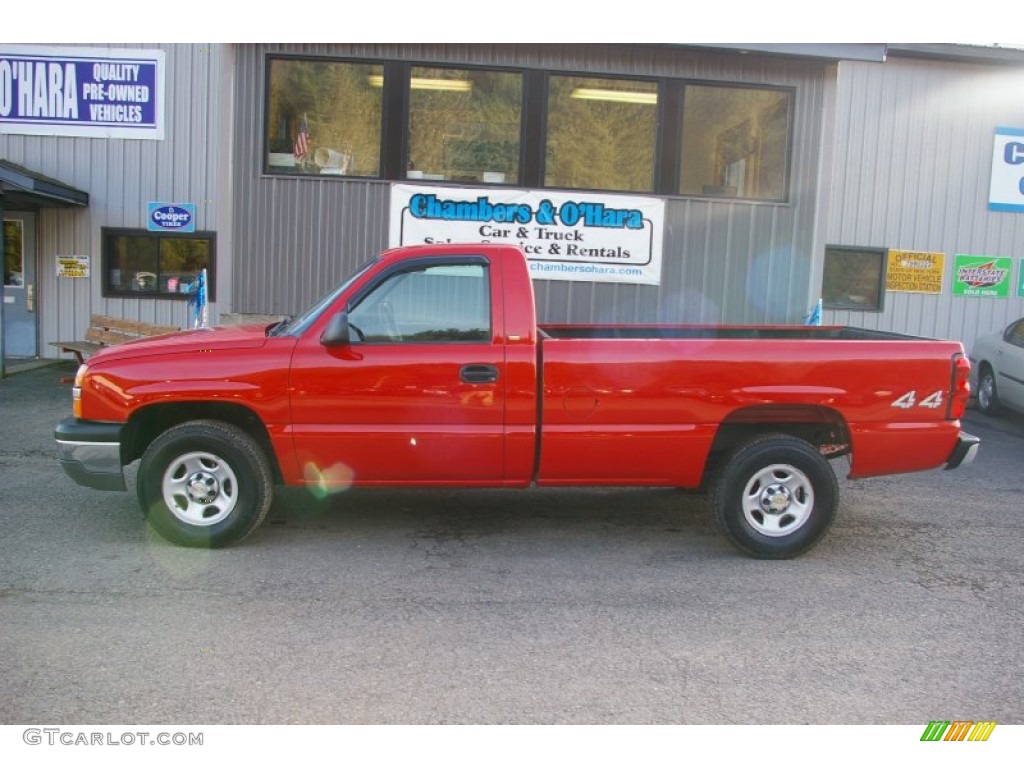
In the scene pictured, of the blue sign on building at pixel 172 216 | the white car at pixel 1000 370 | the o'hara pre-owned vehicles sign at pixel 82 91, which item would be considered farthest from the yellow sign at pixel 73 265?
the white car at pixel 1000 370

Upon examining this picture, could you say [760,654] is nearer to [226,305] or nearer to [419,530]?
[419,530]

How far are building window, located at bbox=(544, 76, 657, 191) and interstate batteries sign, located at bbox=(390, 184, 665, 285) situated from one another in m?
0.28

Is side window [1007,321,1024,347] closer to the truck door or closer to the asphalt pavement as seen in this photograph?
the asphalt pavement

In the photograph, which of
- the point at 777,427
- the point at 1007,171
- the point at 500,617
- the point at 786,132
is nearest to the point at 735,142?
the point at 786,132

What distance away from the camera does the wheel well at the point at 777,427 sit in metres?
5.22

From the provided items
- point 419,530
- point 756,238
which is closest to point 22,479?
point 419,530

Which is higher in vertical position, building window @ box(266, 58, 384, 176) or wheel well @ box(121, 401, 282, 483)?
building window @ box(266, 58, 384, 176)

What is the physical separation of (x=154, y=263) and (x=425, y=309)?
9.88 metres

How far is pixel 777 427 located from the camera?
5.39m

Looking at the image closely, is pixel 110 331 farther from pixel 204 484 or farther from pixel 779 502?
pixel 779 502

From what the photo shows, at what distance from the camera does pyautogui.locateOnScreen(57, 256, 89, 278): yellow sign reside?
13.5 m

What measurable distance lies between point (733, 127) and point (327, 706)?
9.95 metres

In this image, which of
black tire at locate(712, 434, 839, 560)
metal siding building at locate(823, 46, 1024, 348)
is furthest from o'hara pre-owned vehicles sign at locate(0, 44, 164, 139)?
black tire at locate(712, 434, 839, 560)

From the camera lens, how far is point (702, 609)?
4402mm
